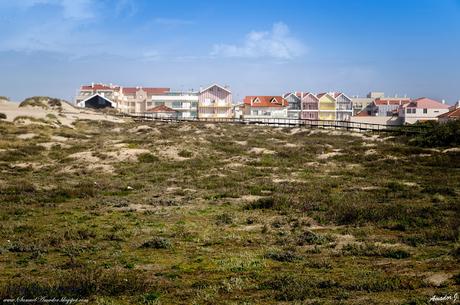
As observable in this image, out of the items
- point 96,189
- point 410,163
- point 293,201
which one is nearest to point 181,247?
point 293,201

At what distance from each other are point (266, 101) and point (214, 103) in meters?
13.4

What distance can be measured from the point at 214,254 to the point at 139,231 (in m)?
3.84

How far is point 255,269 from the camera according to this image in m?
11.8

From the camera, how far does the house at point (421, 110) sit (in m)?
110

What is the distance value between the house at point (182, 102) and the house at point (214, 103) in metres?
5.66

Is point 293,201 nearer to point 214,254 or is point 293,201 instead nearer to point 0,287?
point 214,254

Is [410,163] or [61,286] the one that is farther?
[410,163]

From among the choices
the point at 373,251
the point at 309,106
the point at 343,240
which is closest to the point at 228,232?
the point at 343,240

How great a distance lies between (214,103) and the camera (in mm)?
125000

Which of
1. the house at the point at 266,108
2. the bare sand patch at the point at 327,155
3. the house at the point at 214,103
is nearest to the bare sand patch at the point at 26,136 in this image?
the bare sand patch at the point at 327,155

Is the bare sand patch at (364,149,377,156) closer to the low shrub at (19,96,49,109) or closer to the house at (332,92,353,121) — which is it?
the low shrub at (19,96,49,109)

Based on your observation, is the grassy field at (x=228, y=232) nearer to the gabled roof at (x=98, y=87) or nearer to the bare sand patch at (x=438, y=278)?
the bare sand patch at (x=438, y=278)

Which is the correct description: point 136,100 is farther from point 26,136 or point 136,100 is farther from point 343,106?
point 26,136

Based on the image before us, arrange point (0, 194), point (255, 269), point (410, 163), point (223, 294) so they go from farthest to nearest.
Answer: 1. point (410, 163)
2. point (0, 194)
3. point (255, 269)
4. point (223, 294)
